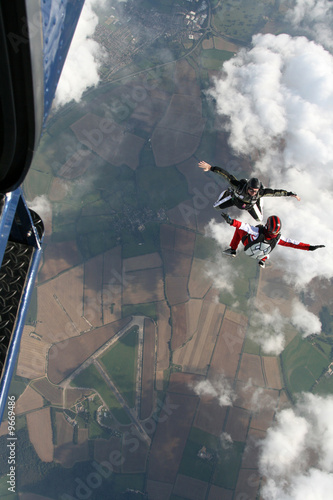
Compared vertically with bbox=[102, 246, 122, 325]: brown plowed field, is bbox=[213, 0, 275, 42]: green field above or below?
above

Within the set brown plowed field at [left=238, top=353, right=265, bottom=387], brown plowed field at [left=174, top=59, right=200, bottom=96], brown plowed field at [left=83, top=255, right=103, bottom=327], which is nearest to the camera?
brown plowed field at [left=83, top=255, right=103, bottom=327]

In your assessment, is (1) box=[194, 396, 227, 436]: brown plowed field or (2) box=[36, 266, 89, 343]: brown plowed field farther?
(1) box=[194, 396, 227, 436]: brown plowed field

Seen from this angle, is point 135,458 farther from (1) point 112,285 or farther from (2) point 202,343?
(1) point 112,285

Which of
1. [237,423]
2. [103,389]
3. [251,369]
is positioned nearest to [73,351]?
[103,389]

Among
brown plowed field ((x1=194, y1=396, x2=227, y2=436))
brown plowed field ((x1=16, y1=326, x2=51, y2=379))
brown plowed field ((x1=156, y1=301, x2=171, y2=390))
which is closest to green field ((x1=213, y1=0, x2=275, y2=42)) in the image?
brown plowed field ((x1=156, y1=301, x2=171, y2=390))

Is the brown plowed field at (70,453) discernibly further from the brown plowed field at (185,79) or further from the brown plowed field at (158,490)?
the brown plowed field at (185,79)

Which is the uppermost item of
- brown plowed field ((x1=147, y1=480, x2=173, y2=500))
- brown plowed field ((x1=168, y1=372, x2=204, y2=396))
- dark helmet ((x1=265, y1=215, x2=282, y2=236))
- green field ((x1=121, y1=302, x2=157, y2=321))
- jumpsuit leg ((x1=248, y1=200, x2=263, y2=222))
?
jumpsuit leg ((x1=248, y1=200, x2=263, y2=222))

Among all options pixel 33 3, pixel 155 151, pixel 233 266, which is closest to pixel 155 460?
pixel 233 266

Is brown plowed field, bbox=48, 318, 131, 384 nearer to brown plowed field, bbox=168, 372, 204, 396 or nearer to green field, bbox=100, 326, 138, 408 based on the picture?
green field, bbox=100, 326, 138, 408
